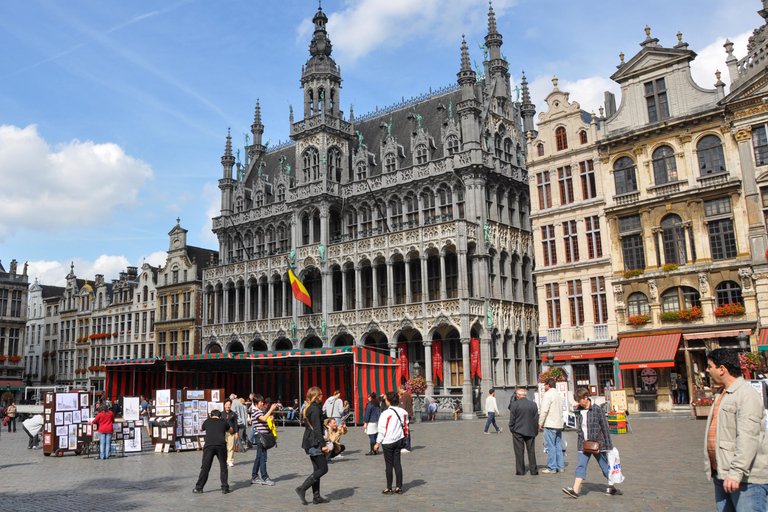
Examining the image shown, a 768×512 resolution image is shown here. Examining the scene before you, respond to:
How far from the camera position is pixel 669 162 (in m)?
33.5

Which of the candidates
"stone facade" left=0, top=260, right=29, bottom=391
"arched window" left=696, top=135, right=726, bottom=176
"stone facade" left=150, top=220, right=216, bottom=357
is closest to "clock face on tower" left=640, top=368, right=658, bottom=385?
"arched window" left=696, top=135, right=726, bottom=176

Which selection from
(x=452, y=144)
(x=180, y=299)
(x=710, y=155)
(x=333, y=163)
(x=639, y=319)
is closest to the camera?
(x=710, y=155)

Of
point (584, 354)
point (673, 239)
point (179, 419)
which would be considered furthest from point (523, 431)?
point (673, 239)

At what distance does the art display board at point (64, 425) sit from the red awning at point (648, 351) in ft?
80.2

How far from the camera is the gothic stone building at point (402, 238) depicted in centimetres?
4084

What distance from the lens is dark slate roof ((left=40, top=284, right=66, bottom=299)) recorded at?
7900 cm

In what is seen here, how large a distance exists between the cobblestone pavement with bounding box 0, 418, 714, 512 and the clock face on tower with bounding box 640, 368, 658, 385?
38.6ft

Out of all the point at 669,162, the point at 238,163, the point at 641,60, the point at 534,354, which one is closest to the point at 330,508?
the point at 669,162

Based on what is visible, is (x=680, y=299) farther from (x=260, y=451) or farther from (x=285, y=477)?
(x=260, y=451)

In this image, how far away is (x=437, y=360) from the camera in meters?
40.7

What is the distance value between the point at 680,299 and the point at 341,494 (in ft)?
83.1

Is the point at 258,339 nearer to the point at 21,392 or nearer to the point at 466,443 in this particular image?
the point at 466,443

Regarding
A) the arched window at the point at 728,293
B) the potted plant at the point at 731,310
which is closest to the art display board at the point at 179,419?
the potted plant at the point at 731,310

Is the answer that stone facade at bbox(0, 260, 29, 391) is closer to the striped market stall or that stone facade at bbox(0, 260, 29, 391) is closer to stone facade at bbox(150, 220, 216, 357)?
stone facade at bbox(150, 220, 216, 357)
